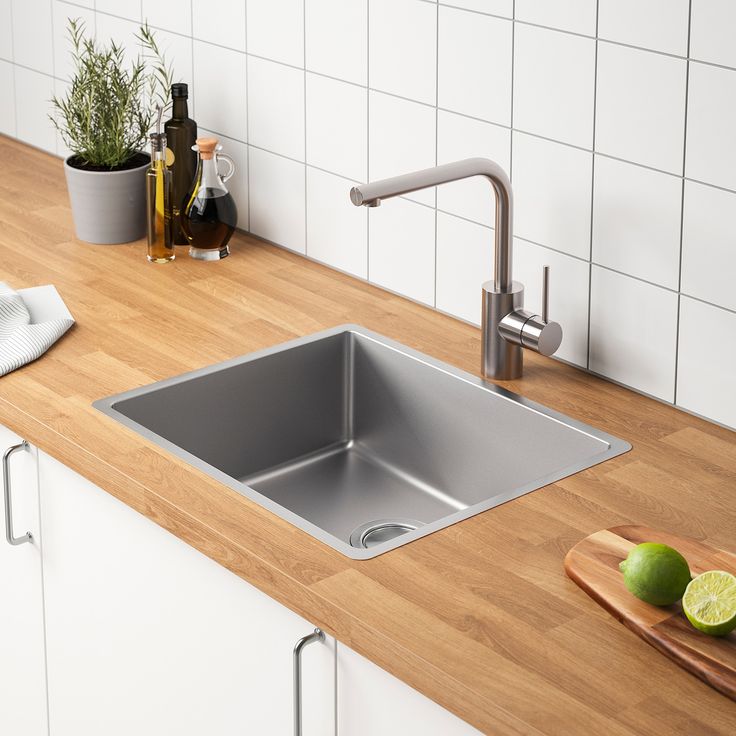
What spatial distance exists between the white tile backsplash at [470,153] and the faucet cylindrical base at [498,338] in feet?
0.53

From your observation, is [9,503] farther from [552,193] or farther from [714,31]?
[714,31]

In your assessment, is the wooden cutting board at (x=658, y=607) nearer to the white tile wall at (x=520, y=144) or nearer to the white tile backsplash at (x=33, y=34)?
the white tile wall at (x=520, y=144)

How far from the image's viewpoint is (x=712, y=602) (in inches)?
48.3

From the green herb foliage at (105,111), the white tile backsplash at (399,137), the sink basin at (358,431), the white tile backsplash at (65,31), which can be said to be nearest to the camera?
the sink basin at (358,431)

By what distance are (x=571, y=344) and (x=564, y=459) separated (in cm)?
22

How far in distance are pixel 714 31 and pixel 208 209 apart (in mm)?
961

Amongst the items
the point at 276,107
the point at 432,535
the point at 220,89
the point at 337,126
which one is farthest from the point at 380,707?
the point at 220,89

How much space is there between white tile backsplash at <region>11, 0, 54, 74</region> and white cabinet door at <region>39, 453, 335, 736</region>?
1.34 metres

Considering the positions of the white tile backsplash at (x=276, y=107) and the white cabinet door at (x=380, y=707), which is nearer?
the white cabinet door at (x=380, y=707)

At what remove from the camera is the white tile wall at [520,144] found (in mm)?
1625

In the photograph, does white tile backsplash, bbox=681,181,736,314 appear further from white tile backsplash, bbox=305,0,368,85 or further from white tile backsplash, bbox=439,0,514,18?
white tile backsplash, bbox=305,0,368,85

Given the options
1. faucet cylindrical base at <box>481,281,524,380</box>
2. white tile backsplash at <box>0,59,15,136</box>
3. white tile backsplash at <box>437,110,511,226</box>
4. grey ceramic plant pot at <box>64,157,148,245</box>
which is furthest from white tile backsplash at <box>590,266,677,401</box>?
white tile backsplash at <box>0,59,15,136</box>

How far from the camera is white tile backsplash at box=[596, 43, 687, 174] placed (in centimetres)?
162

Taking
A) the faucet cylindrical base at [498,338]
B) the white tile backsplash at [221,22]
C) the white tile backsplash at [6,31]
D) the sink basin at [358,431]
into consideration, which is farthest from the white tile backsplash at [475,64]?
the white tile backsplash at [6,31]
